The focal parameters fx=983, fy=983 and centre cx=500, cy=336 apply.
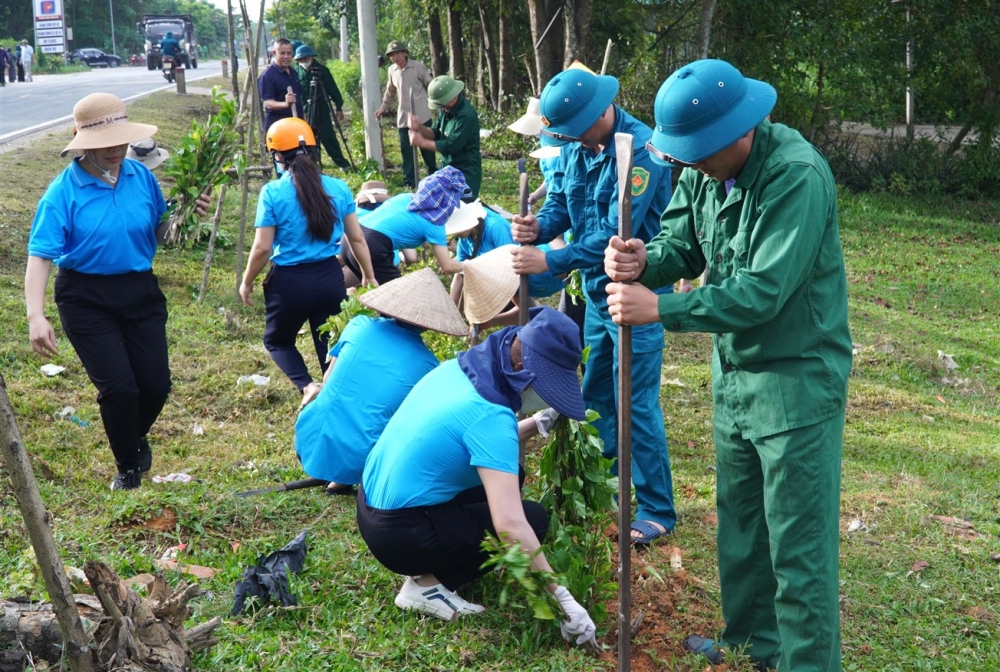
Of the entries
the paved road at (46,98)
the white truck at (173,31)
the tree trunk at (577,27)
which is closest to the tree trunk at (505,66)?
the tree trunk at (577,27)

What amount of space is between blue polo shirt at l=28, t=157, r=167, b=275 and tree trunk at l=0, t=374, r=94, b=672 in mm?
2088

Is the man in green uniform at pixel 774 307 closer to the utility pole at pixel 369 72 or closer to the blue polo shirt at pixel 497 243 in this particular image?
the blue polo shirt at pixel 497 243

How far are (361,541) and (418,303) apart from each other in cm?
102

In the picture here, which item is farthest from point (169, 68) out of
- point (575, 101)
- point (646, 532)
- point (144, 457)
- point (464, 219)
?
point (646, 532)

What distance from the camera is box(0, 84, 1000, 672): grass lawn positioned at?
3.38 m

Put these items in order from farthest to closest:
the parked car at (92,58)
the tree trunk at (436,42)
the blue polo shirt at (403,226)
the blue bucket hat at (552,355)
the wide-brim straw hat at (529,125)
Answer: the parked car at (92,58) → the tree trunk at (436,42) → the wide-brim straw hat at (529,125) → the blue polo shirt at (403,226) → the blue bucket hat at (552,355)

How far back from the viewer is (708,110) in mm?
2777

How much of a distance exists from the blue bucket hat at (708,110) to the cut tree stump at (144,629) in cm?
198

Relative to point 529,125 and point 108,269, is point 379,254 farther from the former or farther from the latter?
point 108,269

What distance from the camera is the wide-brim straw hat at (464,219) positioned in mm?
5680

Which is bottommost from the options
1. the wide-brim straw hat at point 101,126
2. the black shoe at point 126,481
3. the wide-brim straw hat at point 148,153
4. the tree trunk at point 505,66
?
the black shoe at point 126,481

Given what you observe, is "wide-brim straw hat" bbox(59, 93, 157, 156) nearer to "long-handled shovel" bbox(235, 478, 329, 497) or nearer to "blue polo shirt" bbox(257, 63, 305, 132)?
"long-handled shovel" bbox(235, 478, 329, 497)

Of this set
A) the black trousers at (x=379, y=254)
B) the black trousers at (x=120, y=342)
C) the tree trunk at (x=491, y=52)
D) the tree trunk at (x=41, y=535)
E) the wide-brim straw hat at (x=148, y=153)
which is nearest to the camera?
the tree trunk at (x=41, y=535)

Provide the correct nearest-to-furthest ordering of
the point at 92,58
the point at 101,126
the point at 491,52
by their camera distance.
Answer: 1. the point at 101,126
2. the point at 491,52
3. the point at 92,58
